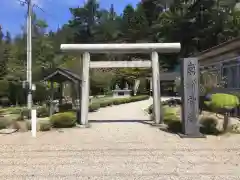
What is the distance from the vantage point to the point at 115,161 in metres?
7.92

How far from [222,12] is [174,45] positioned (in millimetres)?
39162

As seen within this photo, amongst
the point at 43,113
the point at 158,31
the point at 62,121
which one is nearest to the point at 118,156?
the point at 62,121

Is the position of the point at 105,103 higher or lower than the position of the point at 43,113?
higher

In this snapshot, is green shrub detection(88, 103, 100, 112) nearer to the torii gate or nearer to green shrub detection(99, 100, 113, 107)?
green shrub detection(99, 100, 113, 107)

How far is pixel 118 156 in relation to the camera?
849 cm

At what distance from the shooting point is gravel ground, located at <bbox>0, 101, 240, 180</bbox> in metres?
6.79

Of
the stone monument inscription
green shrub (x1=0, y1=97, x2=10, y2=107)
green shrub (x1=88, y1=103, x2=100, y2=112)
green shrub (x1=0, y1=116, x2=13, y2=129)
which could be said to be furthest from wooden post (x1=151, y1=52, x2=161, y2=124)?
green shrub (x1=0, y1=97, x2=10, y2=107)

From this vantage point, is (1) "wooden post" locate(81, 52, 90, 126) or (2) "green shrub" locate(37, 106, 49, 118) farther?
(2) "green shrub" locate(37, 106, 49, 118)

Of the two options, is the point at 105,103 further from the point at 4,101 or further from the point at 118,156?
the point at 118,156

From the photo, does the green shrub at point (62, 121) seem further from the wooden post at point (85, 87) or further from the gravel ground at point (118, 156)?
the gravel ground at point (118, 156)

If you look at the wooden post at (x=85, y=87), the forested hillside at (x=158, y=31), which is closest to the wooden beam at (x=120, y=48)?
the wooden post at (x=85, y=87)

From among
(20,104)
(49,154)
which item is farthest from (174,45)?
(20,104)

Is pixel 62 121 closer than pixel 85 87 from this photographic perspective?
Yes

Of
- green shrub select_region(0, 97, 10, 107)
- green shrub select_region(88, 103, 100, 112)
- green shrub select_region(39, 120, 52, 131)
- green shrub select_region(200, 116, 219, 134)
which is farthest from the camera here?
green shrub select_region(0, 97, 10, 107)
